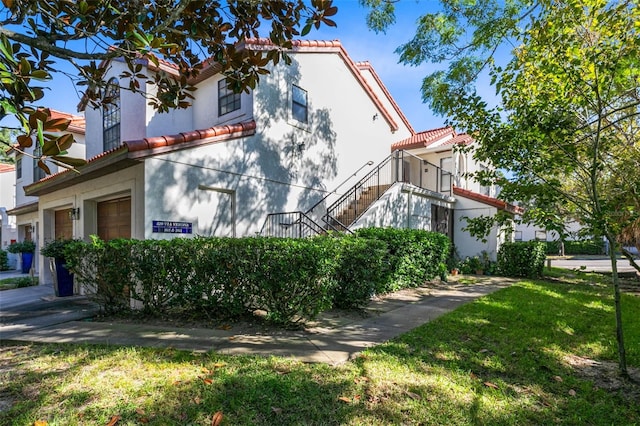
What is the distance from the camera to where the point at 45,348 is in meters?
4.62

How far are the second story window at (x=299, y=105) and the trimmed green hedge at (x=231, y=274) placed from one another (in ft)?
18.8

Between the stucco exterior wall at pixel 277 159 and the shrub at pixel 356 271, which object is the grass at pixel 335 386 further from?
the stucco exterior wall at pixel 277 159

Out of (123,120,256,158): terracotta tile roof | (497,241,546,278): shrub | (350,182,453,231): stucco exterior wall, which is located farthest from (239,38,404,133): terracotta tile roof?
(497,241,546,278): shrub

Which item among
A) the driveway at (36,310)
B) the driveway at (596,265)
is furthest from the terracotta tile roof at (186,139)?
the driveway at (596,265)

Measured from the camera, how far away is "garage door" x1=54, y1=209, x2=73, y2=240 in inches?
413

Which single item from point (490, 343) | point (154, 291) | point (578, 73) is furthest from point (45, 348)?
point (578, 73)

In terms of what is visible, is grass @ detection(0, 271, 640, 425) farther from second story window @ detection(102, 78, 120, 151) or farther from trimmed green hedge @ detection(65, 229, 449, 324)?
second story window @ detection(102, 78, 120, 151)

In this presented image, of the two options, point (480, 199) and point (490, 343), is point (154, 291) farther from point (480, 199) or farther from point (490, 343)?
point (480, 199)

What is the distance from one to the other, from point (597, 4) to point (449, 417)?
15.6ft

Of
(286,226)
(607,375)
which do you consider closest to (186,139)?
(286,226)

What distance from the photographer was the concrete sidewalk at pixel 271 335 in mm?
4469

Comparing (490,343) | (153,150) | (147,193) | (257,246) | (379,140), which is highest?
(379,140)

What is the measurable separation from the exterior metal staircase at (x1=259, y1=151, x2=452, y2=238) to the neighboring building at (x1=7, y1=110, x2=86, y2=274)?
31.3 feet

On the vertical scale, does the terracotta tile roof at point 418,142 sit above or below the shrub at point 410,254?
above
